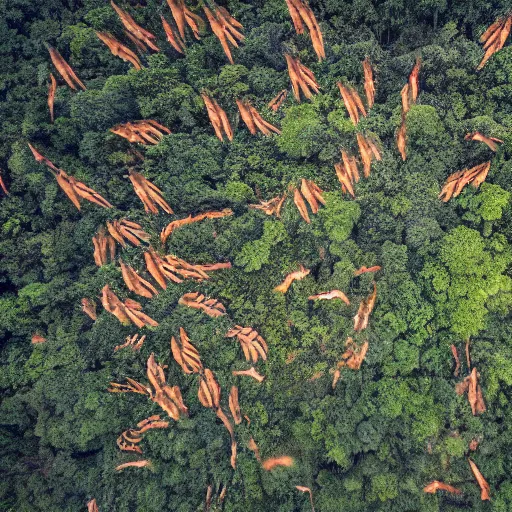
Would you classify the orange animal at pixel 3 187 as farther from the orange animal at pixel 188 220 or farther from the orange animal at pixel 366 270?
the orange animal at pixel 366 270

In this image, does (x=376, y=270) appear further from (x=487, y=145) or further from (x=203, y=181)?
(x=203, y=181)

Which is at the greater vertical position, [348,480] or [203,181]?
[203,181]

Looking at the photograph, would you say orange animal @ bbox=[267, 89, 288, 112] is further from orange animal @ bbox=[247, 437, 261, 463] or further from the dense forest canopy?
orange animal @ bbox=[247, 437, 261, 463]

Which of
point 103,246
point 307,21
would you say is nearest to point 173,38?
point 307,21

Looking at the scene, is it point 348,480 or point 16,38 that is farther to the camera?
point 16,38

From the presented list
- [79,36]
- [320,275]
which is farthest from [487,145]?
[79,36]

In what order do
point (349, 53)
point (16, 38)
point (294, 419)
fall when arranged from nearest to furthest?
point (294, 419) → point (349, 53) → point (16, 38)
